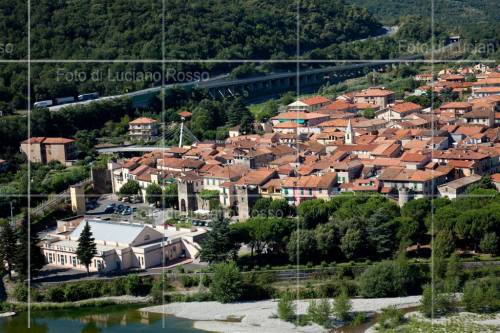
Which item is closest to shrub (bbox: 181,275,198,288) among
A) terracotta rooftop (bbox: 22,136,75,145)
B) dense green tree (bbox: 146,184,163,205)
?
dense green tree (bbox: 146,184,163,205)

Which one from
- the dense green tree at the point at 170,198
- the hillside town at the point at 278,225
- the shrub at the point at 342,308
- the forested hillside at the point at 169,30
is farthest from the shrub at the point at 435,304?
the forested hillside at the point at 169,30

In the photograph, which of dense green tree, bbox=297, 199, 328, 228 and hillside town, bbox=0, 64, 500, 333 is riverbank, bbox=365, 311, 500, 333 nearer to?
hillside town, bbox=0, 64, 500, 333

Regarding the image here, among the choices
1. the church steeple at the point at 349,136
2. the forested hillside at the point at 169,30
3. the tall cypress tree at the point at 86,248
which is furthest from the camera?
the forested hillside at the point at 169,30

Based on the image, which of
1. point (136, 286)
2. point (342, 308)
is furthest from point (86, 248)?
point (342, 308)

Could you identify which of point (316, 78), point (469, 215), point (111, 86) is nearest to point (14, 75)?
point (111, 86)

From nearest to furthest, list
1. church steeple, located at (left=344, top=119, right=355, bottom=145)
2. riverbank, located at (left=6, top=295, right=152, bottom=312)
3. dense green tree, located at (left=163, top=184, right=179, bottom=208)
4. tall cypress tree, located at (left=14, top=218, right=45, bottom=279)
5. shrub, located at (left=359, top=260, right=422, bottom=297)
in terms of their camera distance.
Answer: shrub, located at (left=359, top=260, right=422, bottom=297), riverbank, located at (left=6, top=295, right=152, bottom=312), tall cypress tree, located at (left=14, top=218, right=45, bottom=279), dense green tree, located at (left=163, top=184, right=179, bottom=208), church steeple, located at (left=344, top=119, right=355, bottom=145)

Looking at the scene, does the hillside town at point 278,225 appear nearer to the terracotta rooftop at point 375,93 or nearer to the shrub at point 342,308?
the shrub at point 342,308
